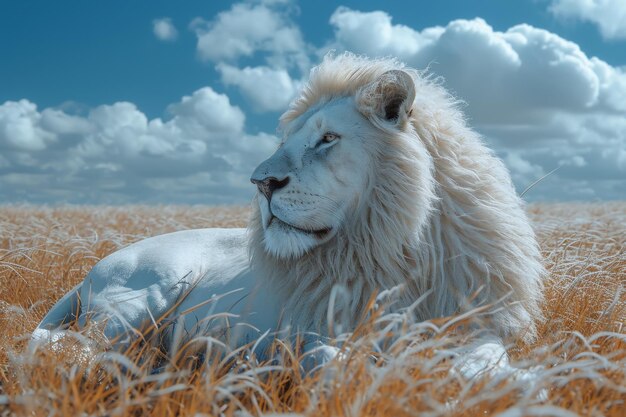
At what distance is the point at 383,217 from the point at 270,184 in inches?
21.4

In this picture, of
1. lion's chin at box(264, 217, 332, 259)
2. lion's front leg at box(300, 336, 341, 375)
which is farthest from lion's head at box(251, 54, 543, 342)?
lion's front leg at box(300, 336, 341, 375)

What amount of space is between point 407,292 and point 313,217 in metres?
0.56

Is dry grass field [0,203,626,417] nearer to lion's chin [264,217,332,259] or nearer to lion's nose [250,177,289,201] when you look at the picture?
lion's chin [264,217,332,259]

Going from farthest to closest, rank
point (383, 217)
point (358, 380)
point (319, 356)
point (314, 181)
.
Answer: point (383, 217) → point (314, 181) → point (319, 356) → point (358, 380)

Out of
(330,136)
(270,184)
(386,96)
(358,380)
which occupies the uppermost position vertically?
(386,96)

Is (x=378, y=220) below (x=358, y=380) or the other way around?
the other way around

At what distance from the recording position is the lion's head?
2865 millimetres

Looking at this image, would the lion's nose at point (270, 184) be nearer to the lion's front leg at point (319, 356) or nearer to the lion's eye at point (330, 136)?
the lion's eye at point (330, 136)

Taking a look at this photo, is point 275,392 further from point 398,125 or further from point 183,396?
point 398,125

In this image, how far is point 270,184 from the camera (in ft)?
9.36

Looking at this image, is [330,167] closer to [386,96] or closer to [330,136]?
[330,136]

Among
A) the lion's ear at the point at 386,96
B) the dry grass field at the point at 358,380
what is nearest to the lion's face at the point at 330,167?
the lion's ear at the point at 386,96

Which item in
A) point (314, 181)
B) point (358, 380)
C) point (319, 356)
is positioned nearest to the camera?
point (358, 380)

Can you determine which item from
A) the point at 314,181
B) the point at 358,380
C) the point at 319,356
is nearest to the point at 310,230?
the point at 314,181
